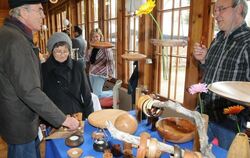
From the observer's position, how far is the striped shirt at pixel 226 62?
4.51 ft

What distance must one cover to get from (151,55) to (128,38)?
32.1 inches

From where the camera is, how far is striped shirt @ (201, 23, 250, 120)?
1374mm

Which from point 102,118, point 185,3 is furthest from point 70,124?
point 185,3

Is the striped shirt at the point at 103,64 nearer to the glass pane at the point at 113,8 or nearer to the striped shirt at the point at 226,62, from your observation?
the glass pane at the point at 113,8

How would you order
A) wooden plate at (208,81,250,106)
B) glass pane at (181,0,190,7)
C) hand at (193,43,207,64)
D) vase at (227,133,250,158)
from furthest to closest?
glass pane at (181,0,190,7) → hand at (193,43,207,64) → vase at (227,133,250,158) → wooden plate at (208,81,250,106)

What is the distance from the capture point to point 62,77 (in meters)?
1.79

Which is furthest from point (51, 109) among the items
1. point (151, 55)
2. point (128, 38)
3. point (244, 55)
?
point (128, 38)

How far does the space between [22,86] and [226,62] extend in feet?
4.16

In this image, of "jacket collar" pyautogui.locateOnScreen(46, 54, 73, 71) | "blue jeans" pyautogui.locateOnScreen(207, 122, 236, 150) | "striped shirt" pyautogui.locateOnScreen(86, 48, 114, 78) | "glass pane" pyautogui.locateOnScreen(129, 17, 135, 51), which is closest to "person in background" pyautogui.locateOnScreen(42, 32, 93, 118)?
"jacket collar" pyautogui.locateOnScreen(46, 54, 73, 71)

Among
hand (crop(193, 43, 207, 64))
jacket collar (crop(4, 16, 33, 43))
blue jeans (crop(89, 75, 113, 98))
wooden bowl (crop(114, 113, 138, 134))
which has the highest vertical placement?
jacket collar (crop(4, 16, 33, 43))

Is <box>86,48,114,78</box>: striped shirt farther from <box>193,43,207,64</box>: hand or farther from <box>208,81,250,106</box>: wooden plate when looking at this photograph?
<box>208,81,250,106</box>: wooden plate

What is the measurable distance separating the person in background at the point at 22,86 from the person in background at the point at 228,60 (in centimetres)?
96

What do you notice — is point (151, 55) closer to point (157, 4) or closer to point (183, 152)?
point (157, 4)

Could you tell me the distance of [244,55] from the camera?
4.47 ft
